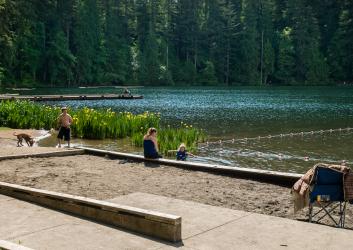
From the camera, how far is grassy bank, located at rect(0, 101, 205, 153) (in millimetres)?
21472

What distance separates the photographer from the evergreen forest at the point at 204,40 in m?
103

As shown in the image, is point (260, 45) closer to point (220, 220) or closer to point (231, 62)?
point (231, 62)

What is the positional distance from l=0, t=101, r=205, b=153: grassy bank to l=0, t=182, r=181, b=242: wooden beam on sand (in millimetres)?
10718

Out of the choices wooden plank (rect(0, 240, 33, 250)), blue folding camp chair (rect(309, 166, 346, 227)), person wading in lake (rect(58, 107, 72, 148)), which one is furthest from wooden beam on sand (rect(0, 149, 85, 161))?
blue folding camp chair (rect(309, 166, 346, 227))

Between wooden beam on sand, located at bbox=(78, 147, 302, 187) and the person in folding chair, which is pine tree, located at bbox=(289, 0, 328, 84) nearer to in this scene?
wooden beam on sand, located at bbox=(78, 147, 302, 187)

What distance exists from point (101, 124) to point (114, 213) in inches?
676

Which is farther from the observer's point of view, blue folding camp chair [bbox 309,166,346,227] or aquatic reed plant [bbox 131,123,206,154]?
aquatic reed plant [bbox 131,123,206,154]

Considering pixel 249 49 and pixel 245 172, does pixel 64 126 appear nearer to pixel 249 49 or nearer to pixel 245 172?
pixel 245 172

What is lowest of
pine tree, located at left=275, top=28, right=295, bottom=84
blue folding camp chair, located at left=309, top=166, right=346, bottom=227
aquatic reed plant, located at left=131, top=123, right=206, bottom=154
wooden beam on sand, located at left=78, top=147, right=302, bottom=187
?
aquatic reed plant, located at left=131, top=123, right=206, bottom=154

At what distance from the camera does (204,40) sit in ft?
379

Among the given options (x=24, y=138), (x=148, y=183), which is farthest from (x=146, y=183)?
(x=24, y=138)

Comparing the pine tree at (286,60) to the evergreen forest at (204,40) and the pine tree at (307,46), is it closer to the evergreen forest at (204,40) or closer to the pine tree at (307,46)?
the evergreen forest at (204,40)

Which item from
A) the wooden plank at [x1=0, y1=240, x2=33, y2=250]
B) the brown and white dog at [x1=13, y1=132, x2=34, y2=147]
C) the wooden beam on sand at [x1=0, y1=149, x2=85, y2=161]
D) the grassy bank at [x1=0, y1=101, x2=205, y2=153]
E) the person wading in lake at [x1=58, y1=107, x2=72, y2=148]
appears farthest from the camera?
the grassy bank at [x1=0, y1=101, x2=205, y2=153]

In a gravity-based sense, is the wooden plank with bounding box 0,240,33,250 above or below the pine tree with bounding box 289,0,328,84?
below
